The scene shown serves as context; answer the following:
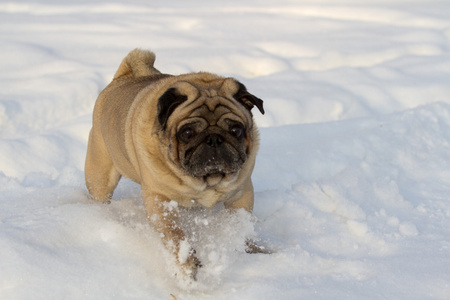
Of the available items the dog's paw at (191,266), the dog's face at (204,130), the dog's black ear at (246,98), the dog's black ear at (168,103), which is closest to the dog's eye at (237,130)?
the dog's face at (204,130)

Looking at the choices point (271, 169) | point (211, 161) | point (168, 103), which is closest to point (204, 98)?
point (168, 103)

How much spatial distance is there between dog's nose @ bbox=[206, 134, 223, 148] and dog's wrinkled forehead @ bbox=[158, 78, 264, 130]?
23 cm

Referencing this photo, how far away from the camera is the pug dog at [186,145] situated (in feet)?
11.5

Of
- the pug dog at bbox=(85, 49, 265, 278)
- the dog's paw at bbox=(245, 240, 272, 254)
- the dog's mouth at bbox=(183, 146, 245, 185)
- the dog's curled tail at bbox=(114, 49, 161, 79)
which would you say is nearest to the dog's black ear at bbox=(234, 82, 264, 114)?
the pug dog at bbox=(85, 49, 265, 278)

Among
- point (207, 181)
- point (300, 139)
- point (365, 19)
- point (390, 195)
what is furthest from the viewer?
point (365, 19)

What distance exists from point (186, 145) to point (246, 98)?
597 mm

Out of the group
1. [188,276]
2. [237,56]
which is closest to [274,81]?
[237,56]

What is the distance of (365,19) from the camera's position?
13.2 m

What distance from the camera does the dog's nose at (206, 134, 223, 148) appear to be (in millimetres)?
3451

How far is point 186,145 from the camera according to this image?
3525 millimetres

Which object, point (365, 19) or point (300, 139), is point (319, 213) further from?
point (365, 19)

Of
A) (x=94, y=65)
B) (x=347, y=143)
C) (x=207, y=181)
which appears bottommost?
(x=94, y=65)

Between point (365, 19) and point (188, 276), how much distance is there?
36.5 ft

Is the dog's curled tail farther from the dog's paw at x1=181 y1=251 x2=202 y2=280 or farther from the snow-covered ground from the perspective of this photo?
the dog's paw at x1=181 y1=251 x2=202 y2=280
